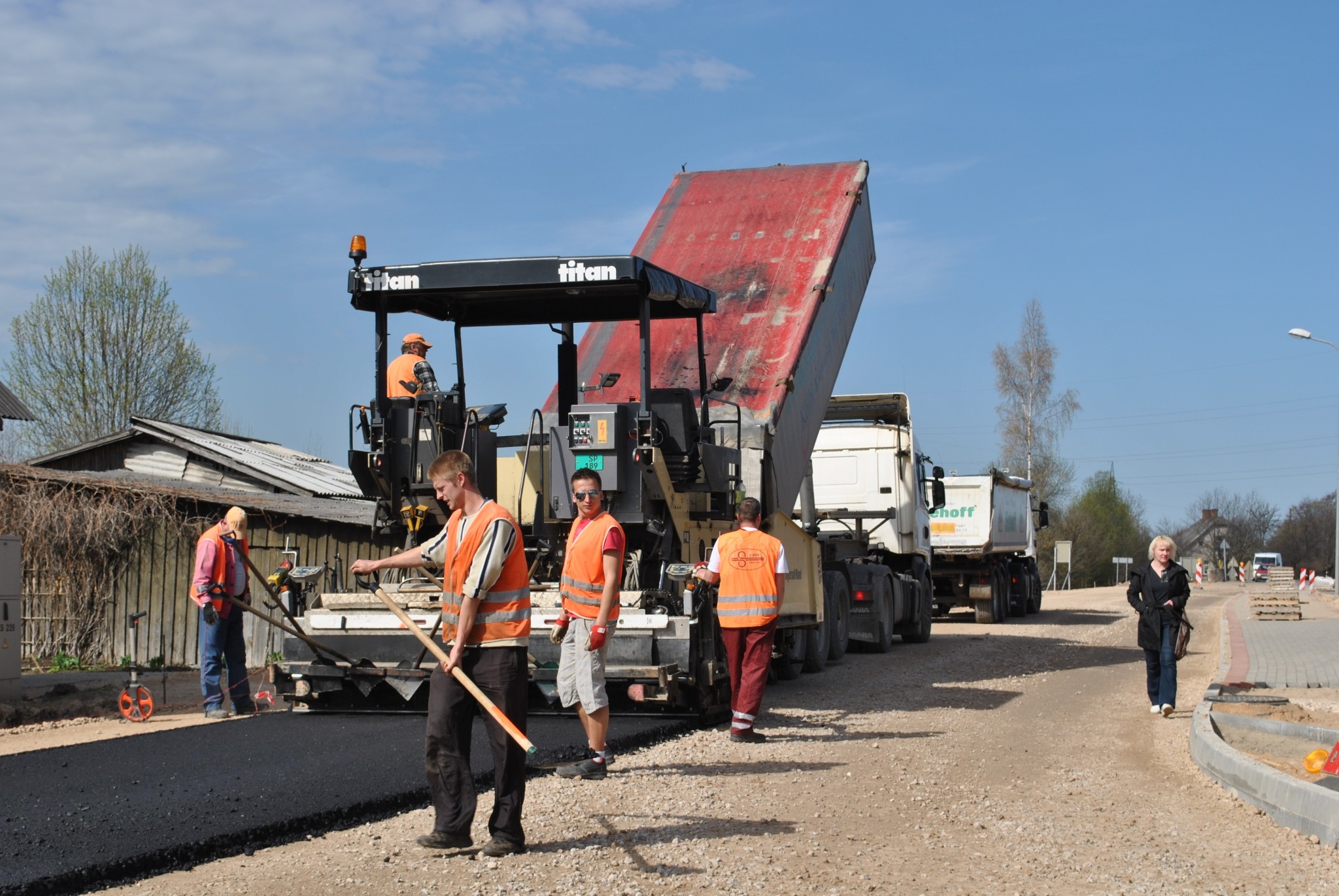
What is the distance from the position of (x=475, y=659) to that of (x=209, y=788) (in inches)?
79.2

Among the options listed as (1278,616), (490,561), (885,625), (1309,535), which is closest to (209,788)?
(490,561)

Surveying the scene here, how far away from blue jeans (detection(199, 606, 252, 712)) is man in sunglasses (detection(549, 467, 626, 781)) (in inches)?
150

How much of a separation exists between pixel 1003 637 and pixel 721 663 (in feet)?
34.5

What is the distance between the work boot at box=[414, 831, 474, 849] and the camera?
512 cm

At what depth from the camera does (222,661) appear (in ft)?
32.6

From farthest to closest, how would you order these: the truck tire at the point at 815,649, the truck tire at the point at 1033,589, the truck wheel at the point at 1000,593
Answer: the truck tire at the point at 1033,589 → the truck wheel at the point at 1000,593 → the truck tire at the point at 815,649

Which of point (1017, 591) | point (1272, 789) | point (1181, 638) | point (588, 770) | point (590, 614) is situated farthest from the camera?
point (1017, 591)

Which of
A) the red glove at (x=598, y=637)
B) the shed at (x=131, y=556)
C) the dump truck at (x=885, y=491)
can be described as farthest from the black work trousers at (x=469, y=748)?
the dump truck at (x=885, y=491)

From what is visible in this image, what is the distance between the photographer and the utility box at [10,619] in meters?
10.6

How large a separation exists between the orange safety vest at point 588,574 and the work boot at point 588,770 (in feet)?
2.37

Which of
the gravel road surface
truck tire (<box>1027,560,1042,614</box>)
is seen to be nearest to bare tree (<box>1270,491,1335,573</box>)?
truck tire (<box>1027,560,1042,614</box>)

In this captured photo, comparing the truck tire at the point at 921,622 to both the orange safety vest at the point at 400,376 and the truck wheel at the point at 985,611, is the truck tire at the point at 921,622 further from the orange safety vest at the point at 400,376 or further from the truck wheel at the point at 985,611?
the orange safety vest at the point at 400,376

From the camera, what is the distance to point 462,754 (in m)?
5.19

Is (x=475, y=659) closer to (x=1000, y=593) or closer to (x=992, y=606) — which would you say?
(x=992, y=606)
